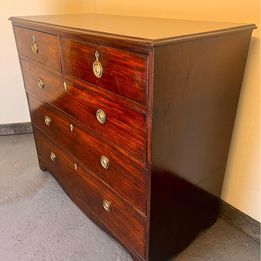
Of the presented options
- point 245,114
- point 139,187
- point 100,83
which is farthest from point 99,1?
point 139,187

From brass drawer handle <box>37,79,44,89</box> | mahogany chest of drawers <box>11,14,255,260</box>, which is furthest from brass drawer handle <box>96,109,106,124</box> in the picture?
brass drawer handle <box>37,79,44,89</box>

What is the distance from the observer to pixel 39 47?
1262mm

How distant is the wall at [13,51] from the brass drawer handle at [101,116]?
111 cm

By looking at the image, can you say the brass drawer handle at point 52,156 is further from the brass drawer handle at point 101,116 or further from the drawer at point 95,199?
the brass drawer handle at point 101,116

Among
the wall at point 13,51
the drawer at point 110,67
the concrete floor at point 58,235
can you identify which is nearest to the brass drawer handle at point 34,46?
the drawer at point 110,67

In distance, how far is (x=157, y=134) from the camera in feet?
2.82

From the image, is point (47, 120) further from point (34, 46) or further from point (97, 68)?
point (97, 68)

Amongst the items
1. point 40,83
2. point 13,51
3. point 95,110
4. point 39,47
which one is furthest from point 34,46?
point 13,51

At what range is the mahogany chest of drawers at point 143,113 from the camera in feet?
2.70

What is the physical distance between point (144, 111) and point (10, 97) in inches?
68.5

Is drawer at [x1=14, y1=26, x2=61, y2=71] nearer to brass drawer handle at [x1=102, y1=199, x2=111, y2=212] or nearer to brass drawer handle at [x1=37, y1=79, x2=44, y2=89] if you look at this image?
brass drawer handle at [x1=37, y1=79, x2=44, y2=89]

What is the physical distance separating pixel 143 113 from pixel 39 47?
0.70 metres

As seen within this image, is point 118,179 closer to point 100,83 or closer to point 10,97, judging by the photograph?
point 100,83

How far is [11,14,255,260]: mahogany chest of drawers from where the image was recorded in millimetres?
822
